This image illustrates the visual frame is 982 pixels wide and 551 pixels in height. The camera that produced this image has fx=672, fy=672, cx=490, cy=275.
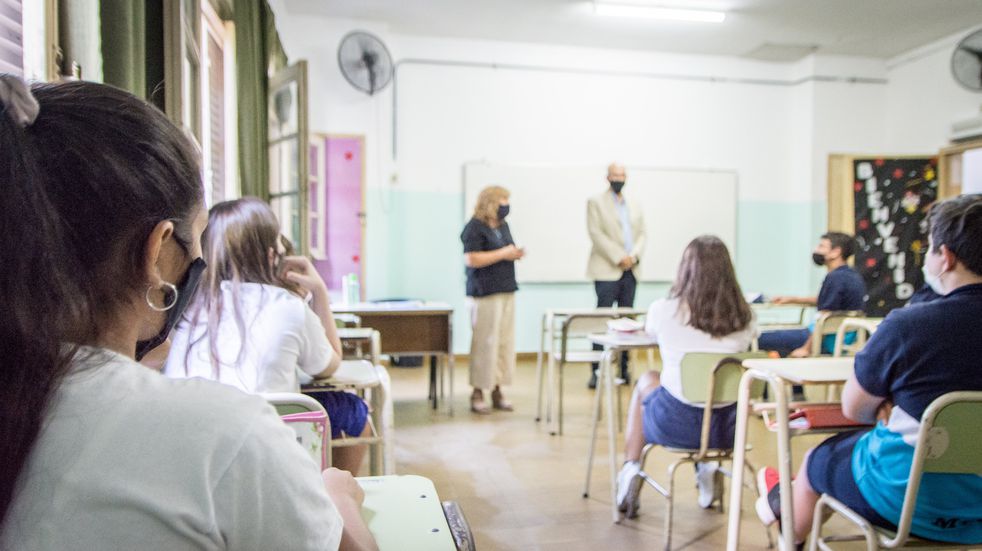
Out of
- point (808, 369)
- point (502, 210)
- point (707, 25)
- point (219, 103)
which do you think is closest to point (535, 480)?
point (808, 369)

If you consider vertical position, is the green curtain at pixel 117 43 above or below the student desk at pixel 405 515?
above

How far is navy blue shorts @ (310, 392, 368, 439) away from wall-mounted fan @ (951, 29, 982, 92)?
19.6 ft

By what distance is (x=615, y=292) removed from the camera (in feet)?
16.0

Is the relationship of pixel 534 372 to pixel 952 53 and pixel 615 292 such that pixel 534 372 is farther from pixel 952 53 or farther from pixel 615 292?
pixel 952 53

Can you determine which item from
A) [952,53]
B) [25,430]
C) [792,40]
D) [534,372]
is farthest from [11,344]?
[952,53]

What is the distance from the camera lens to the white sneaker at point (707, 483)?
2.65 m

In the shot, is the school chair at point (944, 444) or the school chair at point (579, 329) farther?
the school chair at point (579, 329)

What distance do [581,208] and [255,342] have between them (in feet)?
15.9

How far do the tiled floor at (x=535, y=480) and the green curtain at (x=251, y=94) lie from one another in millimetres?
1687

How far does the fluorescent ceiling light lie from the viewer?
17.5 ft

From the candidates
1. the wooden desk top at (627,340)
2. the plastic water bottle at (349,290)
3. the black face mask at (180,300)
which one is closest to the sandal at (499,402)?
the plastic water bottle at (349,290)

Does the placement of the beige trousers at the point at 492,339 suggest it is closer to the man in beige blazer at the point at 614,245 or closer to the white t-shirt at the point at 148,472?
the man in beige blazer at the point at 614,245

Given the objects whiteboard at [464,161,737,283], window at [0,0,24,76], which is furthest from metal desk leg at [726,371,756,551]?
whiteboard at [464,161,737,283]

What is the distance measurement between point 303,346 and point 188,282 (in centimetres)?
124
